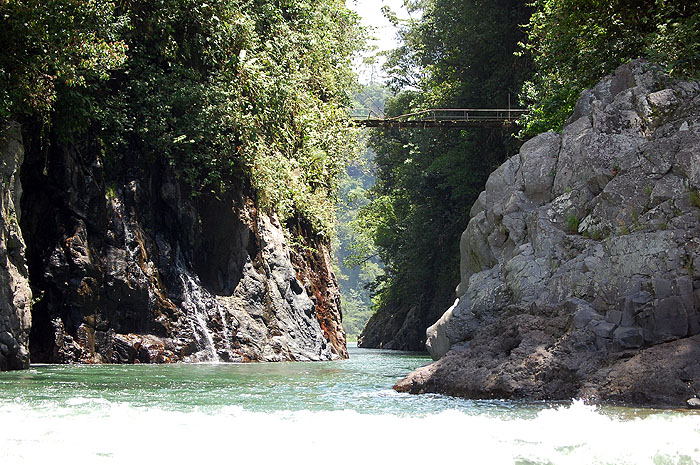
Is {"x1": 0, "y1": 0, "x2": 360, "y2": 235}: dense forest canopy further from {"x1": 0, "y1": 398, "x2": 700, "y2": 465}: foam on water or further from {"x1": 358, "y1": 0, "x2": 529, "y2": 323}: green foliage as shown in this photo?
{"x1": 358, "y1": 0, "x2": 529, "y2": 323}: green foliage

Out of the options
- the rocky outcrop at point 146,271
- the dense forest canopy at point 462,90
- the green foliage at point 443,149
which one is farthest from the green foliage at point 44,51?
the green foliage at point 443,149

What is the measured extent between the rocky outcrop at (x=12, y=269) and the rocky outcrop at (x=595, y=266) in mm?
6346

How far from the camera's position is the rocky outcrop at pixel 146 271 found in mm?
14367

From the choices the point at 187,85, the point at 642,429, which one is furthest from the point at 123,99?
the point at 642,429

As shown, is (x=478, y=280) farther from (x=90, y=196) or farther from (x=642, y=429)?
(x=90, y=196)

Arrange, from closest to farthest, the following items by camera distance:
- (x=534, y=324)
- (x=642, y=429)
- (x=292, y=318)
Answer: (x=642, y=429) < (x=534, y=324) < (x=292, y=318)

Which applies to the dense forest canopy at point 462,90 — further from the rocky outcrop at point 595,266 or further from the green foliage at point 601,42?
the rocky outcrop at point 595,266

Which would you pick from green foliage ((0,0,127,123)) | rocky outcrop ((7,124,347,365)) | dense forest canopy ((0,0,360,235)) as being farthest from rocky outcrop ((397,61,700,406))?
green foliage ((0,0,127,123))

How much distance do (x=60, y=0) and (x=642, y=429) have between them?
10872mm

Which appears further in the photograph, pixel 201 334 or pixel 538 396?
pixel 201 334

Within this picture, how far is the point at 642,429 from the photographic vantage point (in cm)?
634

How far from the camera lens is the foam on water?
548 cm

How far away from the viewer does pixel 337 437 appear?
20.0 ft

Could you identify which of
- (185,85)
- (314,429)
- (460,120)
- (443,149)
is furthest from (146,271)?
(443,149)
